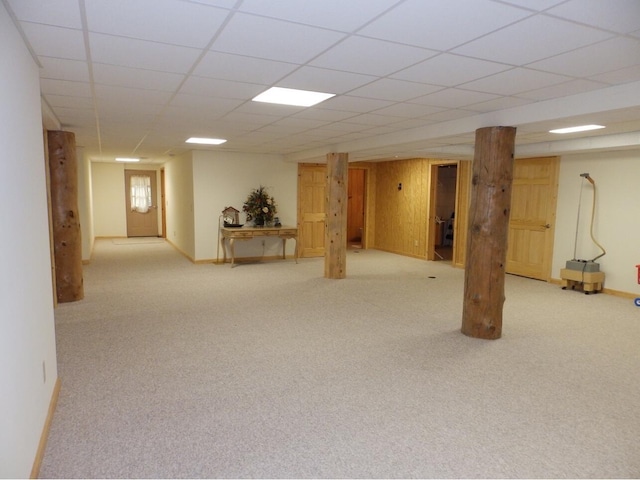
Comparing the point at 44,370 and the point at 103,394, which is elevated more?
the point at 44,370

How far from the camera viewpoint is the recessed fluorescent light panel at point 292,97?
3512 millimetres

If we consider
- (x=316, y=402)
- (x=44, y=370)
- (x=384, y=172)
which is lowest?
(x=316, y=402)

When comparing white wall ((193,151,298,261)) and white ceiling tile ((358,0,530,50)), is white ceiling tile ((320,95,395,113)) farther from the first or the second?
white wall ((193,151,298,261))

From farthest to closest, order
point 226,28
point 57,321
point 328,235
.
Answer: point 328,235
point 57,321
point 226,28

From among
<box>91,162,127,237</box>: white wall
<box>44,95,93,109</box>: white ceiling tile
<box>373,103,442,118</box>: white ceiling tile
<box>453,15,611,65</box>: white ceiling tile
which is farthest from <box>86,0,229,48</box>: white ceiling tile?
<box>91,162,127,237</box>: white wall

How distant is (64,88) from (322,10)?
102 inches

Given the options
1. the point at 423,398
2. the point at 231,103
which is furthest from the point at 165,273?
the point at 423,398

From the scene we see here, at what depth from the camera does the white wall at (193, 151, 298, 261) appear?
8.34m

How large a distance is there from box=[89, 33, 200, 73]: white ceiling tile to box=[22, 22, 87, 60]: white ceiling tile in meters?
0.07

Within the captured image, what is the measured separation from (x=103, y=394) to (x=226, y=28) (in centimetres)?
253

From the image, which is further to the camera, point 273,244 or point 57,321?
point 273,244

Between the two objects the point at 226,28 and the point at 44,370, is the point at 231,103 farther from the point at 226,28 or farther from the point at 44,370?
the point at 44,370

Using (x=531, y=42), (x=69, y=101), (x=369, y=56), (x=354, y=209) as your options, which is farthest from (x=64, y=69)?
(x=354, y=209)

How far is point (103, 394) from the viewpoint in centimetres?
296
